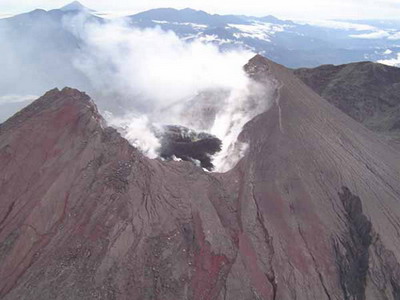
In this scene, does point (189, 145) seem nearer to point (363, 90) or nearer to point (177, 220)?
point (177, 220)

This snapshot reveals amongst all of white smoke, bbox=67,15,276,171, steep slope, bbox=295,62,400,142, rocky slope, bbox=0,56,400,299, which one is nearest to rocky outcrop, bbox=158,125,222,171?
white smoke, bbox=67,15,276,171

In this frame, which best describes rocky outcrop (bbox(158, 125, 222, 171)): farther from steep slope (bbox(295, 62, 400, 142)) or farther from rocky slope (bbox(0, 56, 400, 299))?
steep slope (bbox(295, 62, 400, 142))

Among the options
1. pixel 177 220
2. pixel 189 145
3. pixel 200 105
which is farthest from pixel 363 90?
pixel 177 220

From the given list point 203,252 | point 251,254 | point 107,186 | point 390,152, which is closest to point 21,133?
point 107,186

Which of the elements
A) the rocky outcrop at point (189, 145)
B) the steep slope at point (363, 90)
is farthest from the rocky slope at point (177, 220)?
the steep slope at point (363, 90)

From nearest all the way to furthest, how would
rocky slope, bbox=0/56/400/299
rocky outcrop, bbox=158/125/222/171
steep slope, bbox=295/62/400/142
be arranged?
rocky slope, bbox=0/56/400/299 < rocky outcrop, bbox=158/125/222/171 < steep slope, bbox=295/62/400/142

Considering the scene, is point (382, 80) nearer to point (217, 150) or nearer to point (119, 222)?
point (217, 150)

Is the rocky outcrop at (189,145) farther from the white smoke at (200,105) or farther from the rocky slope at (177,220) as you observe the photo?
the rocky slope at (177,220)
